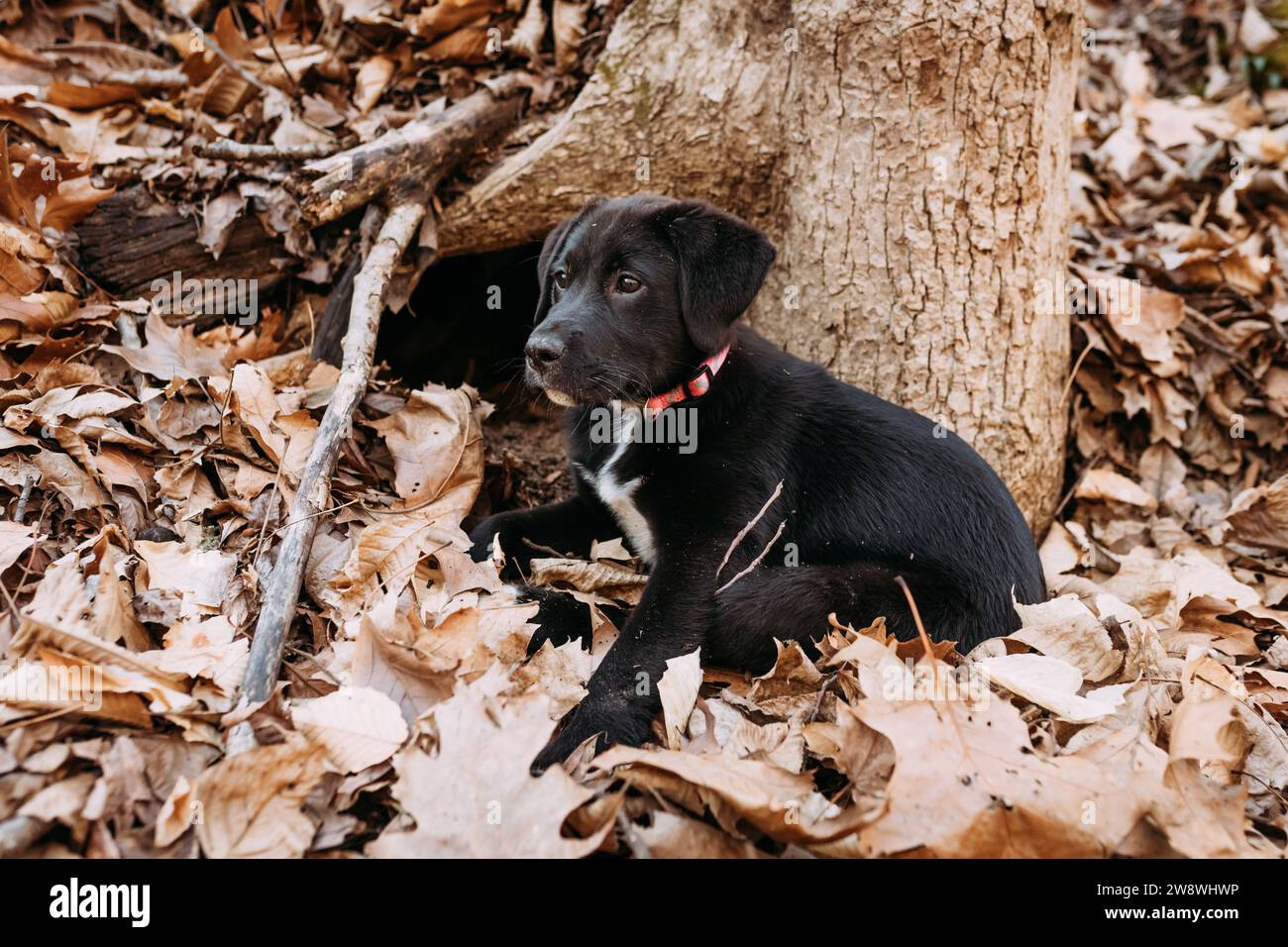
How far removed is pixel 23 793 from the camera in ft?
6.47

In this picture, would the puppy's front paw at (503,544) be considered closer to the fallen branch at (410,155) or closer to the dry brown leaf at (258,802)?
the fallen branch at (410,155)

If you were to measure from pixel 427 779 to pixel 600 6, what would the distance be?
3.78 m

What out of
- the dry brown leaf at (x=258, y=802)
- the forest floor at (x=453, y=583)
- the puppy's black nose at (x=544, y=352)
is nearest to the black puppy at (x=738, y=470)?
the puppy's black nose at (x=544, y=352)

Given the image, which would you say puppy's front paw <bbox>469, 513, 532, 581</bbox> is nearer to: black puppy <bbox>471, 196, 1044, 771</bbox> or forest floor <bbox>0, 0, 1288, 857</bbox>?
black puppy <bbox>471, 196, 1044, 771</bbox>

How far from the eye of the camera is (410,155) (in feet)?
13.3

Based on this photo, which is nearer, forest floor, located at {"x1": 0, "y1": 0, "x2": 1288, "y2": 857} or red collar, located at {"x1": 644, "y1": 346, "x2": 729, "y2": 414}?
forest floor, located at {"x1": 0, "y1": 0, "x2": 1288, "y2": 857}

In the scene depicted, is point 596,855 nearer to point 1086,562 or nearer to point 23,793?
point 23,793

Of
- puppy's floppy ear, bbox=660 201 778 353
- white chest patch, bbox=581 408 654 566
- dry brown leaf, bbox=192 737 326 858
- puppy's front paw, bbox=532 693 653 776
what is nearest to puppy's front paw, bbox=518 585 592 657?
white chest patch, bbox=581 408 654 566

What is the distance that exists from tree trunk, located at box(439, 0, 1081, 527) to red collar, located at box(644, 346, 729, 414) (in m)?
0.92

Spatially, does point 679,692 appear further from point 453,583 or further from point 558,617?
point 453,583

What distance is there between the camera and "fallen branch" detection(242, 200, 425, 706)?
249 cm

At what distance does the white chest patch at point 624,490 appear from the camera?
11.5 feet

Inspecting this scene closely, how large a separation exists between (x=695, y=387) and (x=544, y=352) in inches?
21.1
